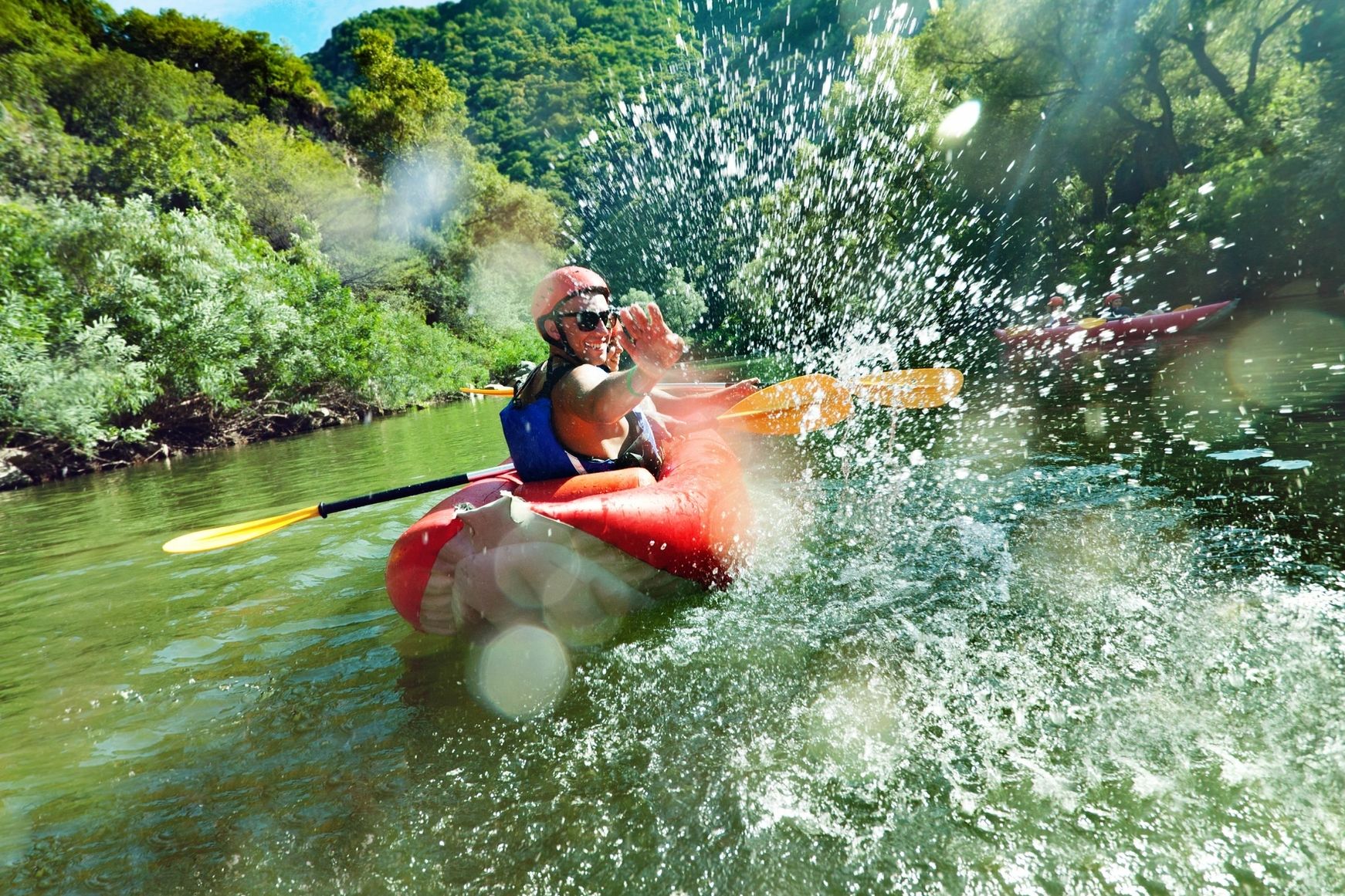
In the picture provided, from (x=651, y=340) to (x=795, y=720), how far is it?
4.96ft

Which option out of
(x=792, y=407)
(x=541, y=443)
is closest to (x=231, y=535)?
(x=541, y=443)

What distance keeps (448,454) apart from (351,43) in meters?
86.0

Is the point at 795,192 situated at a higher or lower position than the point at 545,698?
higher

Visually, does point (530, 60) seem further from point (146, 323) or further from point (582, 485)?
point (582, 485)

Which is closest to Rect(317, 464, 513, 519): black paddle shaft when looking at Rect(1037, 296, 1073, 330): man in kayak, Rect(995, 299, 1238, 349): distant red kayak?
Rect(995, 299, 1238, 349): distant red kayak

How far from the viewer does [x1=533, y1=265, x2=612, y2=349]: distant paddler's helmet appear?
351 centimetres

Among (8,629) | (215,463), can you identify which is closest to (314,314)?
(215,463)

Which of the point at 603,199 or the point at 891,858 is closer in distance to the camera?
the point at 891,858

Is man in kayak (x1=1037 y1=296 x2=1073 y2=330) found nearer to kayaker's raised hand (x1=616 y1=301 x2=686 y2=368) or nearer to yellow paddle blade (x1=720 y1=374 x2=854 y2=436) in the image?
yellow paddle blade (x1=720 y1=374 x2=854 y2=436)

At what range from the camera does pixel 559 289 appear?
353cm

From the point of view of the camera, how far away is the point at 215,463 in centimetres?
1229

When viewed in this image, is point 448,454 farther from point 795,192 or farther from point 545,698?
point 795,192

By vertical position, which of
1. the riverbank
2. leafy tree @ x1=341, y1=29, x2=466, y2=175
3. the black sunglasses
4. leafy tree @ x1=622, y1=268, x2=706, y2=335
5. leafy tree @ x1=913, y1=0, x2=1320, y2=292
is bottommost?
the riverbank

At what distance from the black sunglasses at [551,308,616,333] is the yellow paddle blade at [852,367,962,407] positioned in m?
3.06
